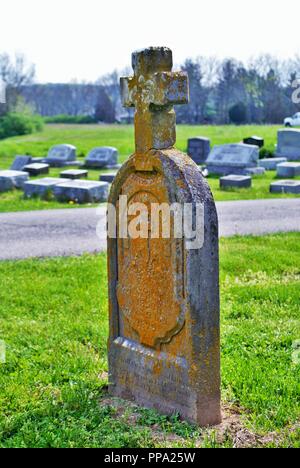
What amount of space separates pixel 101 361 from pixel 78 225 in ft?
22.0

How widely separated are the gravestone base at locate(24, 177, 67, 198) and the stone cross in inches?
425

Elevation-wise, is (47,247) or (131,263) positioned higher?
(131,263)

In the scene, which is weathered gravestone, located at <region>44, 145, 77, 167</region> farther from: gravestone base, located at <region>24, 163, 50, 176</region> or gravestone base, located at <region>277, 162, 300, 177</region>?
gravestone base, located at <region>277, 162, 300, 177</region>

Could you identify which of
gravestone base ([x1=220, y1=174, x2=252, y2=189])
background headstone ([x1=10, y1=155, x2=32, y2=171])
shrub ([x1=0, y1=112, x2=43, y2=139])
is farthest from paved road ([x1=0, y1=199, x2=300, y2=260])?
shrub ([x1=0, y1=112, x2=43, y2=139])

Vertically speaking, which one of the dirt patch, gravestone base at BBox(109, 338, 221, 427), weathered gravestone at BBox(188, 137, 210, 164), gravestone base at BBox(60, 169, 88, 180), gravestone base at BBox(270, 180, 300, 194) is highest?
weathered gravestone at BBox(188, 137, 210, 164)

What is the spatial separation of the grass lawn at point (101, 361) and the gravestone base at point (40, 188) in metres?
6.28

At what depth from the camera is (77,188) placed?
14.8 m

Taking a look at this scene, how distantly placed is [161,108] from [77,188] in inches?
409

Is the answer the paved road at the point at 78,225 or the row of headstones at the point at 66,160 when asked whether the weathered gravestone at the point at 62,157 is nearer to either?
the row of headstones at the point at 66,160

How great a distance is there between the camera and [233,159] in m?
19.8

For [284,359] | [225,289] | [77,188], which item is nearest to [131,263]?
[284,359]

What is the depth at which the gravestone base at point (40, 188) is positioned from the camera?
1523cm

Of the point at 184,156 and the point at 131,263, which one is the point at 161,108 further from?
the point at 131,263

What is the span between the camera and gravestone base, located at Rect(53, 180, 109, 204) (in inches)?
579
